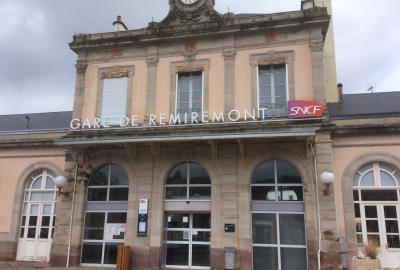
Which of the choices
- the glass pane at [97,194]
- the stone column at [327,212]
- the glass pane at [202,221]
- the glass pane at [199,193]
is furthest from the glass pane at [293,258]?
the glass pane at [97,194]

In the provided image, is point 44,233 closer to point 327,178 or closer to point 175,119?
point 175,119

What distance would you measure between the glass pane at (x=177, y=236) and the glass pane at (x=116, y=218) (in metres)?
1.63

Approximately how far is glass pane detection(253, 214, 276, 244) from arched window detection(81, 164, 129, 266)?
428 centimetres

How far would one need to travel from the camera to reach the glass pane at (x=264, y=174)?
12.4 meters

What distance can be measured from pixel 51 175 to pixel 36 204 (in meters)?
1.19

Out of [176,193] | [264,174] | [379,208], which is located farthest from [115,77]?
[379,208]

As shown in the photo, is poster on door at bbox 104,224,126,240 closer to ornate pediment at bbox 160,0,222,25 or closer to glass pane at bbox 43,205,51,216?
glass pane at bbox 43,205,51,216

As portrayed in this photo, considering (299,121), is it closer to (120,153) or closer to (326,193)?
(326,193)

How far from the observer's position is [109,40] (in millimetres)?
14555

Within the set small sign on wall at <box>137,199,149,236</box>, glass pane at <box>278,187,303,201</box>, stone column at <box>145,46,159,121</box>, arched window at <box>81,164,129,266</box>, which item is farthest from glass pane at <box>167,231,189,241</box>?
stone column at <box>145,46,159,121</box>

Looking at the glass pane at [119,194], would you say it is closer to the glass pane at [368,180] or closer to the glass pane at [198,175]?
the glass pane at [198,175]

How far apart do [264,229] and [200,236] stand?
6.57 ft

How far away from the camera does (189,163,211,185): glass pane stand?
1277cm

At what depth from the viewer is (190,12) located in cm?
1416
